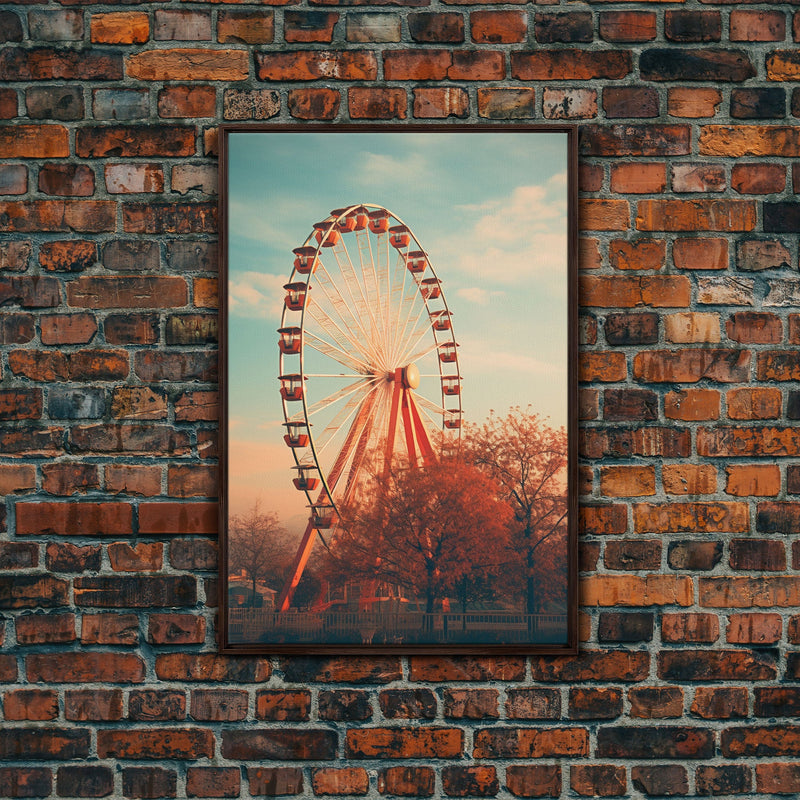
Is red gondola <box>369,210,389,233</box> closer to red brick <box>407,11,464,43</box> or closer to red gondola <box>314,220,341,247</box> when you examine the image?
red gondola <box>314,220,341,247</box>

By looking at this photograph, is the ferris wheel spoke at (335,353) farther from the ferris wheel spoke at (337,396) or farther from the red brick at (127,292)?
the red brick at (127,292)

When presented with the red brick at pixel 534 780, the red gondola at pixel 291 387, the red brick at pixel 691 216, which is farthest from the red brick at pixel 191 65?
the red brick at pixel 534 780

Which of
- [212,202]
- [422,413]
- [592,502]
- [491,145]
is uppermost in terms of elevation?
[491,145]

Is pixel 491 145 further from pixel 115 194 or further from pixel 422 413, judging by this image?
pixel 115 194

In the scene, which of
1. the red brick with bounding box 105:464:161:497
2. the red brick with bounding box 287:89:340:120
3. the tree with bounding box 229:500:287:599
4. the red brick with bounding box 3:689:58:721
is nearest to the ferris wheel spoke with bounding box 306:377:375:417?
the tree with bounding box 229:500:287:599

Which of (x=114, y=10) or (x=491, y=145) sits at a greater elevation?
(x=114, y=10)

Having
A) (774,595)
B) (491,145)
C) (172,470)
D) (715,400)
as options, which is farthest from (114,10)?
(774,595)

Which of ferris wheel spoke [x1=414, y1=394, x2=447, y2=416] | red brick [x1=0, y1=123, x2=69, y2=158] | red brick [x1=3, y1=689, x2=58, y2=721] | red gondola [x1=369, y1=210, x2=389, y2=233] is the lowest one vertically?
red brick [x1=3, y1=689, x2=58, y2=721]
